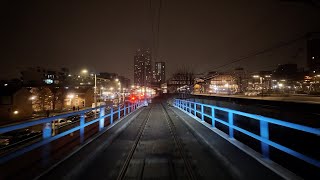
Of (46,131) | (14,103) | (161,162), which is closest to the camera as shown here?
(161,162)

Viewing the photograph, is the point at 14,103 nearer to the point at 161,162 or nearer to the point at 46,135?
the point at 46,135

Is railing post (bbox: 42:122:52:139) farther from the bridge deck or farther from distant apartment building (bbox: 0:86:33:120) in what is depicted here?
distant apartment building (bbox: 0:86:33:120)

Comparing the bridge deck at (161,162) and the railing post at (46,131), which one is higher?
the railing post at (46,131)

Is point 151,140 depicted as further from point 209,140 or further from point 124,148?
point 209,140

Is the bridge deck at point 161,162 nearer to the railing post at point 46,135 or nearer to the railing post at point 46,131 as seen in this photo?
the railing post at point 46,135

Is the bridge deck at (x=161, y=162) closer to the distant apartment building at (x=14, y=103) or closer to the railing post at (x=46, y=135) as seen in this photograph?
the railing post at (x=46, y=135)

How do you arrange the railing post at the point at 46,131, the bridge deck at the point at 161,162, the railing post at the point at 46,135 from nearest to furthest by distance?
the bridge deck at the point at 161,162 < the railing post at the point at 46,135 < the railing post at the point at 46,131

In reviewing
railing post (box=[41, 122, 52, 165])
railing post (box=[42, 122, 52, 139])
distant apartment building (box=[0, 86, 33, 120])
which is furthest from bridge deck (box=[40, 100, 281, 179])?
distant apartment building (box=[0, 86, 33, 120])

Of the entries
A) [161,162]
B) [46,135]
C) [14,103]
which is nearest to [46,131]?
[46,135]

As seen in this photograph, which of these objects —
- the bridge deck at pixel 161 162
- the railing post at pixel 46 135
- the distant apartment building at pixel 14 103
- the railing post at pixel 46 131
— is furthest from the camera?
the distant apartment building at pixel 14 103

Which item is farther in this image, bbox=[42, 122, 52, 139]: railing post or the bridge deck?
bbox=[42, 122, 52, 139]: railing post

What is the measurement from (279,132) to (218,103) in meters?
14.1

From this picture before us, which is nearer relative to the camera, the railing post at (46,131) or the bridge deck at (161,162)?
the bridge deck at (161,162)

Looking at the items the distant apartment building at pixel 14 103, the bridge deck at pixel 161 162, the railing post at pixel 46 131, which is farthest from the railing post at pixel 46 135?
the distant apartment building at pixel 14 103
